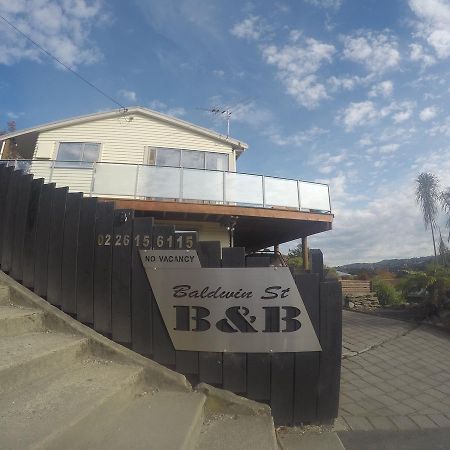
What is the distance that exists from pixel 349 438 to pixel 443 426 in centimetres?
115

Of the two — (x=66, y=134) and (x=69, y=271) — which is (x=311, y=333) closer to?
(x=69, y=271)

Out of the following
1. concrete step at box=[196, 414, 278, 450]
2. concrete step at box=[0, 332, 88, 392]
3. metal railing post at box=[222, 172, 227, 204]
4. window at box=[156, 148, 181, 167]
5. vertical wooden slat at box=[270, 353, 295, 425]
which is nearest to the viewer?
concrete step at box=[0, 332, 88, 392]

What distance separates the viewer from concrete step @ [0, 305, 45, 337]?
3.08 meters

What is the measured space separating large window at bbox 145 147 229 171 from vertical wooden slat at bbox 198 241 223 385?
10.4 metres

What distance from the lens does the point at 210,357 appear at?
341 cm

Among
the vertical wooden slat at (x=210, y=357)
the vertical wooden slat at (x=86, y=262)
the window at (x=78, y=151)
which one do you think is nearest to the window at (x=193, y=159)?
the window at (x=78, y=151)

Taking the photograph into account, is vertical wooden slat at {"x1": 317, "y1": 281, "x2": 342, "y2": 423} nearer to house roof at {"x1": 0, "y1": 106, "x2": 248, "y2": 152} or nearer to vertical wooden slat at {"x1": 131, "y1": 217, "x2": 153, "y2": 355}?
vertical wooden slat at {"x1": 131, "y1": 217, "x2": 153, "y2": 355}

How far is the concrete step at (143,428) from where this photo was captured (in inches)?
80.7

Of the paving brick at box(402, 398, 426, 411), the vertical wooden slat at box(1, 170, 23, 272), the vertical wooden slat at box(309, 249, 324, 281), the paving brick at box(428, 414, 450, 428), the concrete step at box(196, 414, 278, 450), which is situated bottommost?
the paving brick at box(428, 414, 450, 428)

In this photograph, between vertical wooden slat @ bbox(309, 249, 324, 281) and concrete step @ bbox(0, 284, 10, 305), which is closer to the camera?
vertical wooden slat @ bbox(309, 249, 324, 281)

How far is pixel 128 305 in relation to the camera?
3.55m

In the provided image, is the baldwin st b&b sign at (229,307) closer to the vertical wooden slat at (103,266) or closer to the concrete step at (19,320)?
the vertical wooden slat at (103,266)

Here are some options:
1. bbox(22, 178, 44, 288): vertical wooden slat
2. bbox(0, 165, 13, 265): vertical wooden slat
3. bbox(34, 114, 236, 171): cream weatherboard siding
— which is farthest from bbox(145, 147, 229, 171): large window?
bbox(22, 178, 44, 288): vertical wooden slat

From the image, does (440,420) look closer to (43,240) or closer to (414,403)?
(414,403)
